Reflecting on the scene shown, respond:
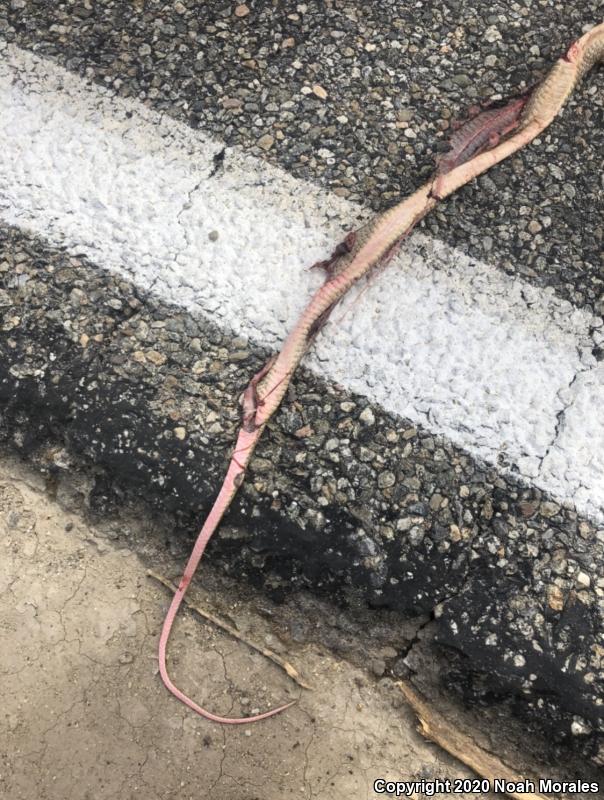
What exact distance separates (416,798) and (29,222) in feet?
6.15

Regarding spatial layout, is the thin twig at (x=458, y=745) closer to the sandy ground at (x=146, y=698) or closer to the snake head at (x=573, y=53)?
the sandy ground at (x=146, y=698)

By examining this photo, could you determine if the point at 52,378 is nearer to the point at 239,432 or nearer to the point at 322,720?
the point at 239,432

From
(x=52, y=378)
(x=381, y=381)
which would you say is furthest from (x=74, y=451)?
(x=381, y=381)

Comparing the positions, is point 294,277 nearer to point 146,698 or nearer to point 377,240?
point 377,240

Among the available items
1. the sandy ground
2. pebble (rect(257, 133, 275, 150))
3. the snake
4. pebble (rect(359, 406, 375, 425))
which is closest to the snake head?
the snake

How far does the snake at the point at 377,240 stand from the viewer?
1.94m

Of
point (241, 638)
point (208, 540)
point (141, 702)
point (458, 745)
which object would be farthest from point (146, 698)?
point (458, 745)

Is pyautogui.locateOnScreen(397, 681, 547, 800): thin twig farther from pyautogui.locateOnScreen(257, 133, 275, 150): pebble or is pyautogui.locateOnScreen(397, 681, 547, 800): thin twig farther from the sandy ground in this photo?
pyautogui.locateOnScreen(257, 133, 275, 150): pebble

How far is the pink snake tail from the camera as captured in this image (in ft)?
6.28

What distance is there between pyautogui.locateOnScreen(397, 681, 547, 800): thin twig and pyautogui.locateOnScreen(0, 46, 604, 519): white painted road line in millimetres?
654

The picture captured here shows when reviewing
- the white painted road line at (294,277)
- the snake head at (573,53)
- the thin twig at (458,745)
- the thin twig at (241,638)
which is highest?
the snake head at (573,53)

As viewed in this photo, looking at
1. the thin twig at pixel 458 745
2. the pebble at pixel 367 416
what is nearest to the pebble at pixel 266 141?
the pebble at pixel 367 416

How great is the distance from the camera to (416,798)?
6.26 ft

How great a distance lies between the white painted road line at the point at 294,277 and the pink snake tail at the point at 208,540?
0.29m
